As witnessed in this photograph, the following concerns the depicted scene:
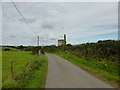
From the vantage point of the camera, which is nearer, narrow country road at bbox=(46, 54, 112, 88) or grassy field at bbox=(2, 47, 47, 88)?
narrow country road at bbox=(46, 54, 112, 88)

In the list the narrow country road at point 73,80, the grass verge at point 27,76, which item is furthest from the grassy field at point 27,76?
the narrow country road at point 73,80

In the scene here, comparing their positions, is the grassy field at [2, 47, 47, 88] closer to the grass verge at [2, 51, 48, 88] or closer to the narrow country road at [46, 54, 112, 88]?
the grass verge at [2, 51, 48, 88]

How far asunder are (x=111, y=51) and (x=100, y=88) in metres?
8.18

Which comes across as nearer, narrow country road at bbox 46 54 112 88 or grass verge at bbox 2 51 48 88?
narrow country road at bbox 46 54 112 88

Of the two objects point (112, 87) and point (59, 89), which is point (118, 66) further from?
point (59, 89)

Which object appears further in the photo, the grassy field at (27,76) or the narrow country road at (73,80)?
the grassy field at (27,76)

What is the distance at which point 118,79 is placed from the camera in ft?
24.3

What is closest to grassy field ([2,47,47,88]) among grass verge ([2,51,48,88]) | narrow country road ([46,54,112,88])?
grass verge ([2,51,48,88])

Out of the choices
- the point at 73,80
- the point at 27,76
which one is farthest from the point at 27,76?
the point at 73,80

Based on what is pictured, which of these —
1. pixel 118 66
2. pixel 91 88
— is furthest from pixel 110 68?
pixel 91 88

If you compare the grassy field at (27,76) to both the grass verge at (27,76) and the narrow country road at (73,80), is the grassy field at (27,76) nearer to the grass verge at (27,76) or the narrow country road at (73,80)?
the grass verge at (27,76)

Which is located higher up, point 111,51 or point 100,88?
point 111,51

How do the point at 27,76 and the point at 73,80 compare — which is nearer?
the point at 73,80

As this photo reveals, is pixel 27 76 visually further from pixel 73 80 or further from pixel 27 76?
pixel 73 80
